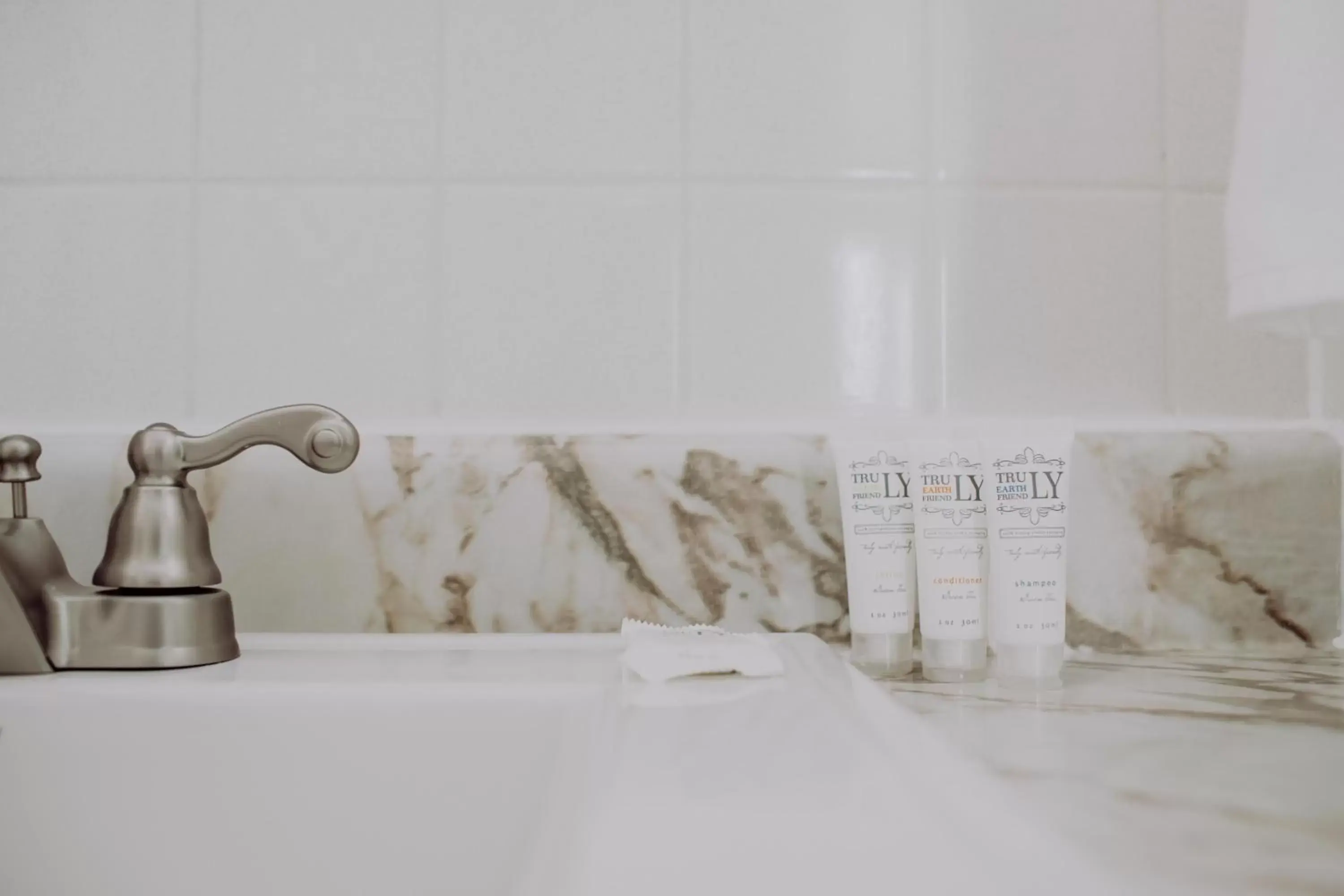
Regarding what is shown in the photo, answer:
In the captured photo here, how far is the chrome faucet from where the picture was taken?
20.2 inches

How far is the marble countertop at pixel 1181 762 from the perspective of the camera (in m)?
0.24

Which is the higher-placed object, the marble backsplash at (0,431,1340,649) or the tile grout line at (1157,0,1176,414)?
the tile grout line at (1157,0,1176,414)

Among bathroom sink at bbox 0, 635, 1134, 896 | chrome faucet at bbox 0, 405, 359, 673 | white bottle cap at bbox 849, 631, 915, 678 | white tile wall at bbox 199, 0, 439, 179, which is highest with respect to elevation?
white tile wall at bbox 199, 0, 439, 179

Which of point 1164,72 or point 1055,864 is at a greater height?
point 1164,72

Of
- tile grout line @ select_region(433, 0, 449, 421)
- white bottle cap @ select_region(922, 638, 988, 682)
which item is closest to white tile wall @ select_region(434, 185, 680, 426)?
tile grout line @ select_region(433, 0, 449, 421)

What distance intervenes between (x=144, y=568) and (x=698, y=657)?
12.1 inches

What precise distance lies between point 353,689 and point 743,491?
0.91ft

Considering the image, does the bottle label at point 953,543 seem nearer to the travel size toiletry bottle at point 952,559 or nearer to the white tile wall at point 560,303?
the travel size toiletry bottle at point 952,559

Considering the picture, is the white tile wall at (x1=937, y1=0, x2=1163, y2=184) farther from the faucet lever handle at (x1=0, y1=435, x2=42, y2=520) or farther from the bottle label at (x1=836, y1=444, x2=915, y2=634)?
the faucet lever handle at (x1=0, y1=435, x2=42, y2=520)

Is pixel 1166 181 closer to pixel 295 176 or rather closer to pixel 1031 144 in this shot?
pixel 1031 144

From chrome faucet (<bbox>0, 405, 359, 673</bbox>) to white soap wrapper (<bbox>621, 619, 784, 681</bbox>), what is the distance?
0.63ft

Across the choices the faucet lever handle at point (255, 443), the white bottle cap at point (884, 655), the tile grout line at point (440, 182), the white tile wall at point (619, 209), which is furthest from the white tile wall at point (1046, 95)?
the faucet lever handle at point (255, 443)

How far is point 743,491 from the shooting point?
636 millimetres

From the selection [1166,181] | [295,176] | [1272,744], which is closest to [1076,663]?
[1272,744]
